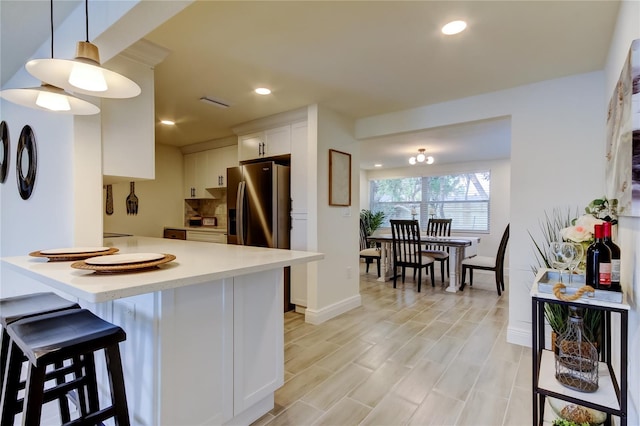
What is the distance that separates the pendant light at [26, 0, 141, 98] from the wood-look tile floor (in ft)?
5.86

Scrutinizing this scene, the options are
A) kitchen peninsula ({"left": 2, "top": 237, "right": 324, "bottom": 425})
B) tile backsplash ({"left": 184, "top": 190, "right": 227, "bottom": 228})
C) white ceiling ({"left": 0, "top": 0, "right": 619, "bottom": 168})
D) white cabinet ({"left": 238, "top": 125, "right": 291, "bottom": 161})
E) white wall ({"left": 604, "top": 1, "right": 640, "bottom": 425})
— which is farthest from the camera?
tile backsplash ({"left": 184, "top": 190, "right": 227, "bottom": 228})

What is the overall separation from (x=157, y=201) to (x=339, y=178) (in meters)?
3.20

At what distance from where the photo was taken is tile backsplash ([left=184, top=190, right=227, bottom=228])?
538 cm

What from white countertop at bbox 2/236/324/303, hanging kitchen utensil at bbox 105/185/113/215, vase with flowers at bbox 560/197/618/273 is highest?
hanging kitchen utensil at bbox 105/185/113/215

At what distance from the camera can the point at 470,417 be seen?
176 centimetres

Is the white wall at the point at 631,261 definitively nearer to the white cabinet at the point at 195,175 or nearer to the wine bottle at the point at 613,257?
the wine bottle at the point at 613,257

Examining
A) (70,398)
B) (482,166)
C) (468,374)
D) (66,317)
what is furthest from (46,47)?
(482,166)

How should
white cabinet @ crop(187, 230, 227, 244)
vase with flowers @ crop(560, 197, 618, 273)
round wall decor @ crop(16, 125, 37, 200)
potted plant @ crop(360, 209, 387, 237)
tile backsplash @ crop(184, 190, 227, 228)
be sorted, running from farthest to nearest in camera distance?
potted plant @ crop(360, 209, 387, 237) → tile backsplash @ crop(184, 190, 227, 228) → white cabinet @ crop(187, 230, 227, 244) → round wall decor @ crop(16, 125, 37, 200) → vase with flowers @ crop(560, 197, 618, 273)

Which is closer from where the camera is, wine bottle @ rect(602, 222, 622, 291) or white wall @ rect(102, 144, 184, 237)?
wine bottle @ rect(602, 222, 622, 291)

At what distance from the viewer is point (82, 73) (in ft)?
4.13

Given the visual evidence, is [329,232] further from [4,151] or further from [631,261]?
[4,151]

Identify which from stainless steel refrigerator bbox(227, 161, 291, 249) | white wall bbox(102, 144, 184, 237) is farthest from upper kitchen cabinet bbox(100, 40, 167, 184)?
white wall bbox(102, 144, 184, 237)

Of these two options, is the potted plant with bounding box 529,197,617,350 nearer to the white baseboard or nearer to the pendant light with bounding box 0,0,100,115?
the white baseboard

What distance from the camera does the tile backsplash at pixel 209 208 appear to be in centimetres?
538
